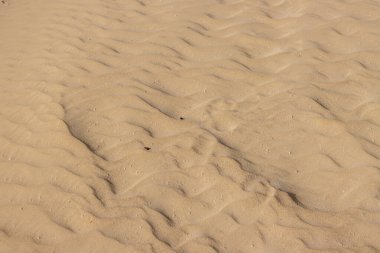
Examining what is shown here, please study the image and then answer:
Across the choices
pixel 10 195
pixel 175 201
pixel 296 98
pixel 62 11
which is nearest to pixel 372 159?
pixel 296 98

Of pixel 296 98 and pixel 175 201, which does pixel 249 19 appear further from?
pixel 175 201

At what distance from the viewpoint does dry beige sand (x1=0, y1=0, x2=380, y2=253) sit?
2.96 meters

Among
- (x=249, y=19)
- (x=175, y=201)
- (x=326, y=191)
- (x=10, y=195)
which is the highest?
(x=249, y=19)

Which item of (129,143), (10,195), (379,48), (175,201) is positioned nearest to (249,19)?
(379,48)

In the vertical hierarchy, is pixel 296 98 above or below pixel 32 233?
above

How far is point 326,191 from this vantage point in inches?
123

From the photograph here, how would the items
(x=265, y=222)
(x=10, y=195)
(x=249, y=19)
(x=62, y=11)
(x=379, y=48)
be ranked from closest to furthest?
(x=265, y=222), (x=10, y=195), (x=379, y=48), (x=249, y=19), (x=62, y=11)

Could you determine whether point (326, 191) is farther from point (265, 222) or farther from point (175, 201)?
point (175, 201)

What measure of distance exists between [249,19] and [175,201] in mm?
2421

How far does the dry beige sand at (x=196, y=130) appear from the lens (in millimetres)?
2961

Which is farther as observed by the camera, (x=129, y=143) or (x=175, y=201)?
(x=129, y=143)

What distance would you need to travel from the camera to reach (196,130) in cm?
361

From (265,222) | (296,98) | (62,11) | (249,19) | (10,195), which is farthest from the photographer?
(62,11)

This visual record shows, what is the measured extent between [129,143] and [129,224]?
73 centimetres
